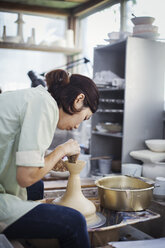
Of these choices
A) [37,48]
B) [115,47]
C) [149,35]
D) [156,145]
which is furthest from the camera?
[37,48]

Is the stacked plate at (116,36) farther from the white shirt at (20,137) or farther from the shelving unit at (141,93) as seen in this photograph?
the white shirt at (20,137)

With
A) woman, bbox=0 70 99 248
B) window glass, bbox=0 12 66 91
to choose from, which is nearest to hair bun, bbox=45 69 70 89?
woman, bbox=0 70 99 248

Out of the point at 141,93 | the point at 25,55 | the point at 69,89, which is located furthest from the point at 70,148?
the point at 25,55

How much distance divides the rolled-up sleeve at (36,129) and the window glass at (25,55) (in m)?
3.35

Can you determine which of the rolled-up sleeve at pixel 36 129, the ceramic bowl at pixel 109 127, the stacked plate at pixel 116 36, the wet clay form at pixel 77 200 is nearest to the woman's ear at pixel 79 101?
the rolled-up sleeve at pixel 36 129

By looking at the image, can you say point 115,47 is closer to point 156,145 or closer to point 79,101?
point 156,145

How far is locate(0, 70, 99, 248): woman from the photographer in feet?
4.52

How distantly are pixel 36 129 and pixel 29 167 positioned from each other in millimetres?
157

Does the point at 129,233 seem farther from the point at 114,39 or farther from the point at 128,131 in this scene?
the point at 114,39

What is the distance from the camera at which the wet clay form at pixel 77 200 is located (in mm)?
1892

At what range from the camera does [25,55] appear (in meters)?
4.83

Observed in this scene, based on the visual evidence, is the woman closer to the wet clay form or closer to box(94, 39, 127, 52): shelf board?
the wet clay form

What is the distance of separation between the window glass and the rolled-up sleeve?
3352 millimetres

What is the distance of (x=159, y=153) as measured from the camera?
110 inches
